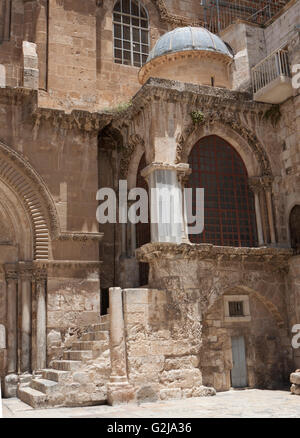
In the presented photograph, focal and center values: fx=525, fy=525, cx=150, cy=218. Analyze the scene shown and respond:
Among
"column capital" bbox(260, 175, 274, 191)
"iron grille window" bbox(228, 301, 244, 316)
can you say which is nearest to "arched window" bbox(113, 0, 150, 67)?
"column capital" bbox(260, 175, 274, 191)

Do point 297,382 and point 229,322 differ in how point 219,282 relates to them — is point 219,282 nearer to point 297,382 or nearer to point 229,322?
point 229,322

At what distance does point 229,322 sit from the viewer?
13180 millimetres

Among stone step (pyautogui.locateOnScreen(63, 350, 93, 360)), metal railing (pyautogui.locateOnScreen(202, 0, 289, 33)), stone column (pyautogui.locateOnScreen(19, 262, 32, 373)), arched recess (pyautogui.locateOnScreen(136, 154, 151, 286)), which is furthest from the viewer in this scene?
metal railing (pyautogui.locateOnScreen(202, 0, 289, 33))

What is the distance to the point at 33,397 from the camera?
10414mm

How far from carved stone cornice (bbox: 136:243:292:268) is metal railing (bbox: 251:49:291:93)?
473cm

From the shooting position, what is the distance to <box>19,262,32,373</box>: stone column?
42.2 feet

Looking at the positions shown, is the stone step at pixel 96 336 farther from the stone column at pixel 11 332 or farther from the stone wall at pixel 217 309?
the stone column at pixel 11 332

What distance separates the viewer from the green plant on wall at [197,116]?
13844mm

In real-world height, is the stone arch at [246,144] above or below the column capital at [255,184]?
above

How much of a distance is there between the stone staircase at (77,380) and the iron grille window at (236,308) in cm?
347

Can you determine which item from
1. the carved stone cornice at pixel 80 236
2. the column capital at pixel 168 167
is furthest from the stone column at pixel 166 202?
the carved stone cornice at pixel 80 236

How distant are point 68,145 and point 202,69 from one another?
15.6ft

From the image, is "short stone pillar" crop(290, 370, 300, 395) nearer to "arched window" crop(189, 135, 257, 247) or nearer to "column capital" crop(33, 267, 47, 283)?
"arched window" crop(189, 135, 257, 247)

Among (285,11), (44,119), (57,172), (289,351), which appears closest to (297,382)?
(289,351)
